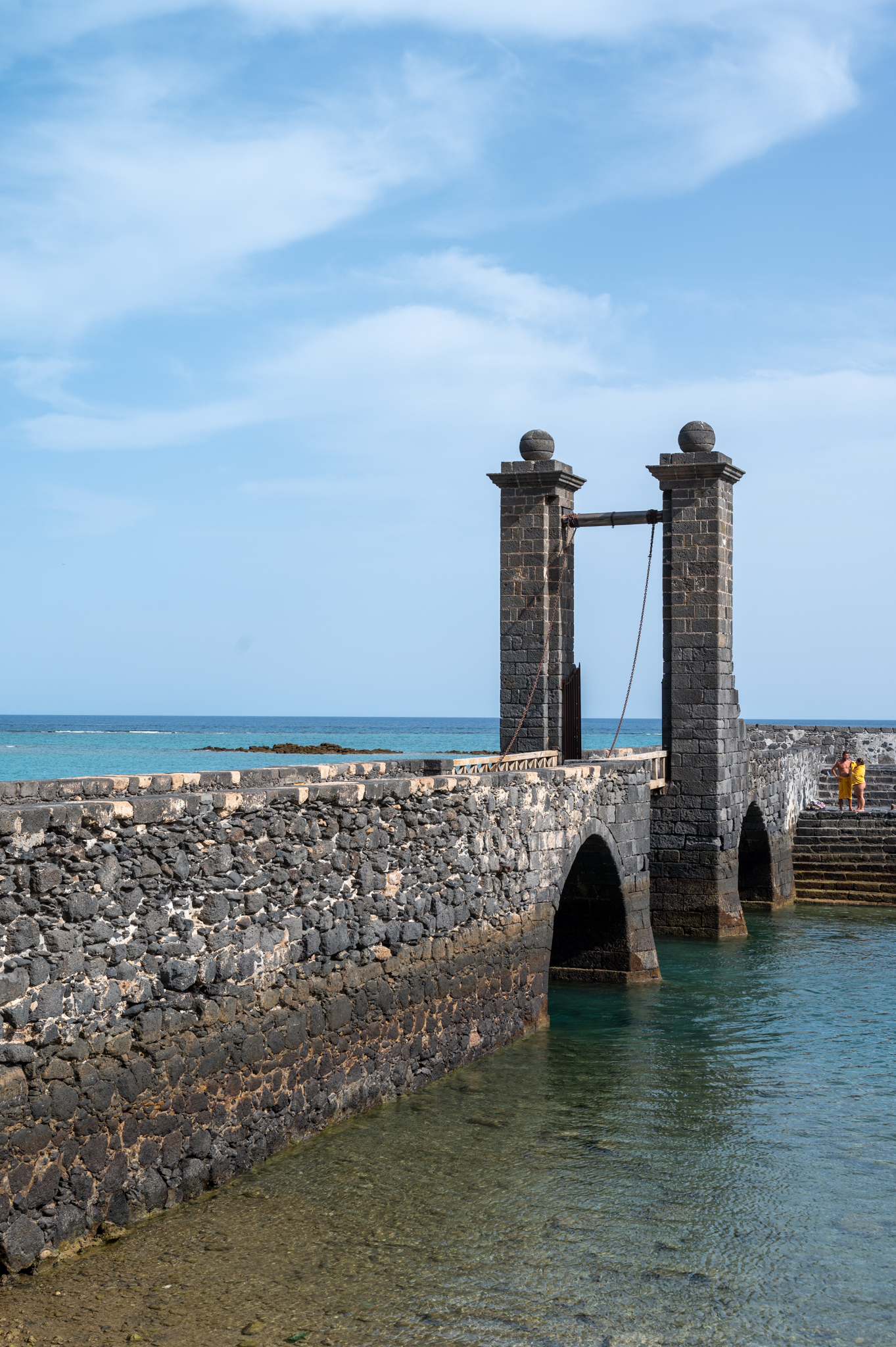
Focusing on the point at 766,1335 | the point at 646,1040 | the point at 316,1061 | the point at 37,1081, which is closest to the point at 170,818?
the point at 37,1081

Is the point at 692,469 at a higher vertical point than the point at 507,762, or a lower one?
higher

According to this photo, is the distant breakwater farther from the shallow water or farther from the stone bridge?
the shallow water

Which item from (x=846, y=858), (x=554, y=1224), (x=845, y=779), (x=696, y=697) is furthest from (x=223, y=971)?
(x=845, y=779)

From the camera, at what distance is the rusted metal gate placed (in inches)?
679

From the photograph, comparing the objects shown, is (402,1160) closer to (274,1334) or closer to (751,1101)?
(274,1334)

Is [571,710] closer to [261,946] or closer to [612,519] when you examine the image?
[612,519]

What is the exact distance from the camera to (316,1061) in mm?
8617

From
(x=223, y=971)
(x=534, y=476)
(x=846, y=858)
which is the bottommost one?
(x=846, y=858)

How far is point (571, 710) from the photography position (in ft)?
56.5

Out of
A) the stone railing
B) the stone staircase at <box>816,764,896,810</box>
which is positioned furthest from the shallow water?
the stone staircase at <box>816,764,896,810</box>

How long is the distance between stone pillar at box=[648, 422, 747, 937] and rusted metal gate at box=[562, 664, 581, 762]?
1.31m

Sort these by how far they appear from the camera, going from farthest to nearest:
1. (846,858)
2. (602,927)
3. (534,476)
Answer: (846,858), (534,476), (602,927)

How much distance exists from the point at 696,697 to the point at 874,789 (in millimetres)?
11141

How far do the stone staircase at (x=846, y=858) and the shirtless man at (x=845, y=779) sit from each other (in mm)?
1589
